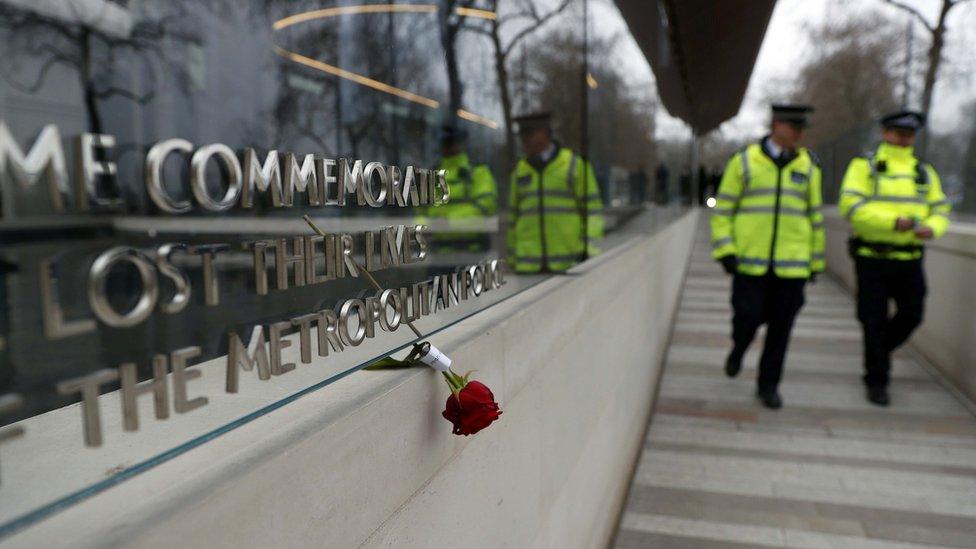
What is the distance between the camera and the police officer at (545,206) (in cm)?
268

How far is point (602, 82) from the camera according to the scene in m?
4.66

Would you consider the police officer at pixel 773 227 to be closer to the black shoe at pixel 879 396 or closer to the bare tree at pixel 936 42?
the black shoe at pixel 879 396

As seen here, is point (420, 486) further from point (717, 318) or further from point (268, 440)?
point (717, 318)

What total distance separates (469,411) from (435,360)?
129 mm

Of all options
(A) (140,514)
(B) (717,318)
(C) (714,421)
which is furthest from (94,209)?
(B) (717,318)

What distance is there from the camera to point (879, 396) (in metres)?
5.02

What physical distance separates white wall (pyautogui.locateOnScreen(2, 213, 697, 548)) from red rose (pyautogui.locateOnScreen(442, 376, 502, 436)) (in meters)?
0.07

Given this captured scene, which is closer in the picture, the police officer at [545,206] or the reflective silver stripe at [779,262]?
the police officer at [545,206]

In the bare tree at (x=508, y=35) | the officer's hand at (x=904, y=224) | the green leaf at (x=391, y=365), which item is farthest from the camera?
the officer's hand at (x=904, y=224)

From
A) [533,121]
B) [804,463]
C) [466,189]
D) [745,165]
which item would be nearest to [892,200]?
[745,165]

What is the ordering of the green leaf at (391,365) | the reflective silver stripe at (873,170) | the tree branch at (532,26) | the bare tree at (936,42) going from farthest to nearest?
the bare tree at (936,42) < the reflective silver stripe at (873,170) < the tree branch at (532,26) < the green leaf at (391,365)

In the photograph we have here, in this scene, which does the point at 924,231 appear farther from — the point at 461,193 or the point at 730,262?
the point at 461,193

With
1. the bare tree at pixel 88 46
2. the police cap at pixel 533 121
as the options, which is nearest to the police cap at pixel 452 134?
the police cap at pixel 533 121

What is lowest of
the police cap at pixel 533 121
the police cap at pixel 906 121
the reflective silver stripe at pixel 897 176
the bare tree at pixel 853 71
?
the reflective silver stripe at pixel 897 176
